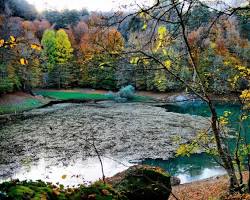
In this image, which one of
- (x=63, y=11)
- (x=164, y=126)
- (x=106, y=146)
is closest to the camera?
(x=106, y=146)

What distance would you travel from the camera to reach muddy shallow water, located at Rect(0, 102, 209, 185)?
20.0 metres

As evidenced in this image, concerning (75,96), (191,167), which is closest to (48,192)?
(191,167)

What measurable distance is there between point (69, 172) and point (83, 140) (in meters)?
7.58

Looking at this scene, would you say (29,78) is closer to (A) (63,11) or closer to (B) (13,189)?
(A) (63,11)

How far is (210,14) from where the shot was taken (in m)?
6.58

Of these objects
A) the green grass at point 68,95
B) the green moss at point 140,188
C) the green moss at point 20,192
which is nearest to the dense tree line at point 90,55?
the green moss at point 20,192

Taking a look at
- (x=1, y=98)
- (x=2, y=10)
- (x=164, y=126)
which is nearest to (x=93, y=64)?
(x=164, y=126)

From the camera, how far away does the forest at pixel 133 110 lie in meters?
5.88

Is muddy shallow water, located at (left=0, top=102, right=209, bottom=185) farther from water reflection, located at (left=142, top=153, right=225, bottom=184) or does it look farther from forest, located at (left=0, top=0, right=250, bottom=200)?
water reflection, located at (left=142, top=153, right=225, bottom=184)

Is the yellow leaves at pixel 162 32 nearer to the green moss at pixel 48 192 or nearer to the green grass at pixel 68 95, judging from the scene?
the green moss at pixel 48 192

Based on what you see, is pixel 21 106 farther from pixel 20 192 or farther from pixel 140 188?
pixel 20 192

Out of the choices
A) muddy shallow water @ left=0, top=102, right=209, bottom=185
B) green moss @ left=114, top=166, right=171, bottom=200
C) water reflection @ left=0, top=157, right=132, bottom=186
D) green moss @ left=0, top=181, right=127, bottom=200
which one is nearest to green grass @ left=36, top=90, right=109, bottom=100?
muddy shallow water @ left=0, top=102, right=209, bottom=185

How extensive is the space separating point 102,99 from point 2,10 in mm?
40353

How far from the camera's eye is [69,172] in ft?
63.6
